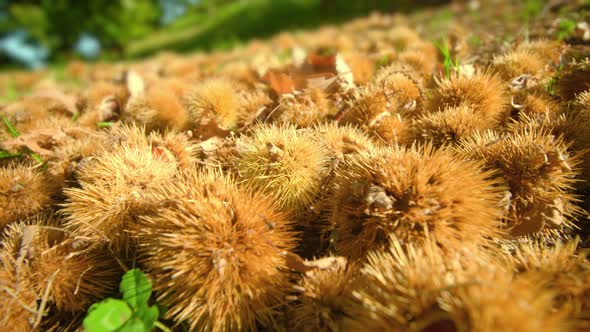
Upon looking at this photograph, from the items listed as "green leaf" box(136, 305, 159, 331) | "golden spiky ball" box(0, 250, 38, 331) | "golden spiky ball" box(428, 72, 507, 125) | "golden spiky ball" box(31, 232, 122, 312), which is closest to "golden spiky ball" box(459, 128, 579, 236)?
"golden spiky ball" box(428, 72, 507, 125)

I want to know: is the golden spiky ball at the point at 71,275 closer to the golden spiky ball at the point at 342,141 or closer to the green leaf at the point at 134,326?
the green leaf at the point at 134,326

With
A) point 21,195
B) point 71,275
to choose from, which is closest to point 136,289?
point 71,275

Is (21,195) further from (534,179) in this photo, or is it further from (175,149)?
(534,179)

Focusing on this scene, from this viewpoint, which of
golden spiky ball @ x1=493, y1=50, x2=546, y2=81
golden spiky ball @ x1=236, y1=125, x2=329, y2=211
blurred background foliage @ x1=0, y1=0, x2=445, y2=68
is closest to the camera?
golden spiky ball @ x1=236, y1=125, x2=329, y2=211

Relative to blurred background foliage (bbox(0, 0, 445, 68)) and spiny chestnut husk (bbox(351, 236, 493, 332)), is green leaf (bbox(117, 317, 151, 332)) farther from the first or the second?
blurred background foliage (bbox(0, 0, 445, 68))

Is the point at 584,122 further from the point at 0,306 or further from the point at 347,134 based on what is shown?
the point at 0,306

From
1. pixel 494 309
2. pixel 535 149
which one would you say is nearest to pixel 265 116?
pixel 535 149
